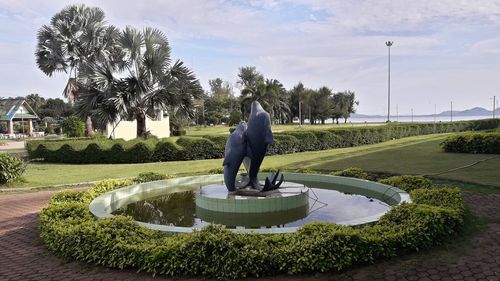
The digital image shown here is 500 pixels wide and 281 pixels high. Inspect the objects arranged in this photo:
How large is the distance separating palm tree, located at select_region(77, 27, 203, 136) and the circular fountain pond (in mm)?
10600

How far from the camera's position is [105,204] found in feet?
28.6

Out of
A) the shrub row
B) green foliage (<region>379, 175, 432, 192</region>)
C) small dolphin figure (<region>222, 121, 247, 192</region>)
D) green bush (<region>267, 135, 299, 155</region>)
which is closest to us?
small dolphin figure (<region>222, 121, 247, 192</region>)

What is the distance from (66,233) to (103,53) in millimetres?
23648

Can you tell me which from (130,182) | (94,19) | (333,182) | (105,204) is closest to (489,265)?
(333,182)

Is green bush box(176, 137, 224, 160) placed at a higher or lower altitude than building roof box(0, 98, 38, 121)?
lower

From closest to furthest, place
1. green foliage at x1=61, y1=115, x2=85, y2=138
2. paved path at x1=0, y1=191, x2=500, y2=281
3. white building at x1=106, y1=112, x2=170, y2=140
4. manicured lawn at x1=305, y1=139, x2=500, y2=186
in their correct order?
paved path at x1=0, y1=191, x2=500, y2=281 < manicured lawn at x1=305, y1=139, x2=500, y2=186 < white building at x1=106, y1=112, x2=170, y2=140 < green foliage at x1=61, y1=115, x2=85, y2=138

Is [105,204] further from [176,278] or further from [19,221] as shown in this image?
[176,278]

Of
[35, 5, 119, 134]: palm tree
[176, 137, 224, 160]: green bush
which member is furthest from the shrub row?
[35, 5, 119, 134]: palm tree

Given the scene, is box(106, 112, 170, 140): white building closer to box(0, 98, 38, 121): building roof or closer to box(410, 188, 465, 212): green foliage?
box(410, 188, 465, 212): green foliage

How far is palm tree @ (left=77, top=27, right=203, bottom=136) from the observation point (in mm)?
20359

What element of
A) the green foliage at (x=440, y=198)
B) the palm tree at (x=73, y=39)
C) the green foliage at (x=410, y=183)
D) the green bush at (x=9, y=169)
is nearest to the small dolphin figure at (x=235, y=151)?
the green foliage at (x=440, y=198)

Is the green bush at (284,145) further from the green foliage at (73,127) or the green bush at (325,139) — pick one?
the green foliage at (73,127)

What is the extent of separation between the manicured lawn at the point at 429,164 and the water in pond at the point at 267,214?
4513 millimetres

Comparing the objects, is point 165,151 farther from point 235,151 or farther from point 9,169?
point 235,151
